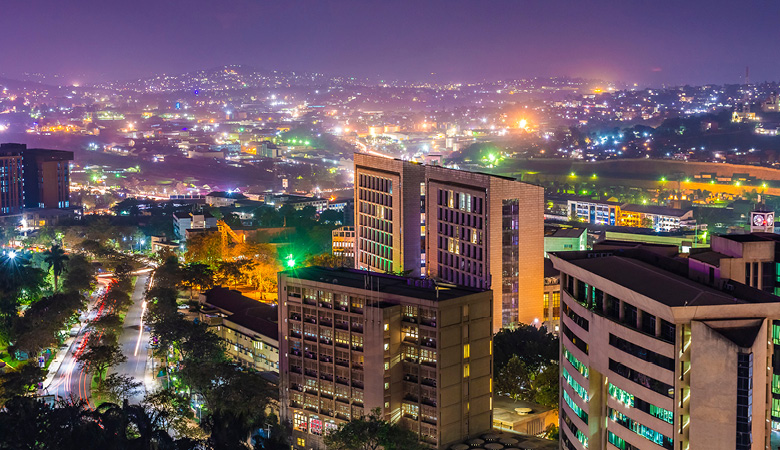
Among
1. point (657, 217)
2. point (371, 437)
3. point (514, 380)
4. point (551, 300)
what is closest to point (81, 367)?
point (371, 437)

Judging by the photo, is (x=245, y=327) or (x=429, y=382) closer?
(x=429, y=382)

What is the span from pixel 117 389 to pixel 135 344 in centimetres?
793

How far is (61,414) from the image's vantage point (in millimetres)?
28078

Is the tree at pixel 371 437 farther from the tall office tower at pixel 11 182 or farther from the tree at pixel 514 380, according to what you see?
the tall office tower at pixel 11 182

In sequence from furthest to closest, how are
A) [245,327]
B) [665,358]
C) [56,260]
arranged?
[56,260], [245,327], [665,358]

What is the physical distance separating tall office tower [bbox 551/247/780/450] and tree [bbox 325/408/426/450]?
5.74 meters

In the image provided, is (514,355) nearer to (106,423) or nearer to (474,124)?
(106,423)

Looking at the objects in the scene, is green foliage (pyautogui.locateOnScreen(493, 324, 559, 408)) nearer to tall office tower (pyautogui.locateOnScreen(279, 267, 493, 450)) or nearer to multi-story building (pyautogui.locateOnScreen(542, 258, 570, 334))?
tall office tower (pyautogui.locateOnScreen(279, 267, 493, 450))

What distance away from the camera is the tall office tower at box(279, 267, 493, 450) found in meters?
27.4

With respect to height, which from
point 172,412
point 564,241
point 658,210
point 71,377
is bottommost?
point 71,377

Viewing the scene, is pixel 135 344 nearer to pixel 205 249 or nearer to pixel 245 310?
pixel 245 310

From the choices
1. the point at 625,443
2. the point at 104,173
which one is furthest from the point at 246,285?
the point at 104,173

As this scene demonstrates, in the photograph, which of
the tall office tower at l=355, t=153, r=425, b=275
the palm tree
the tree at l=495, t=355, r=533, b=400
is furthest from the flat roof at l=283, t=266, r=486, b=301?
the palm tree

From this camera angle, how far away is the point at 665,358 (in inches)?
714
